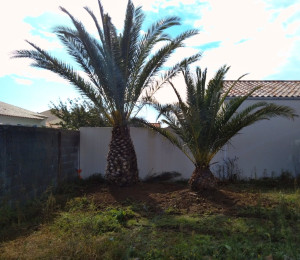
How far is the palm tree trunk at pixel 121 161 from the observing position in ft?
30.5

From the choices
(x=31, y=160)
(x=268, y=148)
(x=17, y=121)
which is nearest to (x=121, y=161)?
(x=31, y=160)

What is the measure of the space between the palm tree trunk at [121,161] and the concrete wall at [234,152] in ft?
4.94

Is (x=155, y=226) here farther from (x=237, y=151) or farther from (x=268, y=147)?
(x=268, y=147)

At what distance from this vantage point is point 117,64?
28.9 ft

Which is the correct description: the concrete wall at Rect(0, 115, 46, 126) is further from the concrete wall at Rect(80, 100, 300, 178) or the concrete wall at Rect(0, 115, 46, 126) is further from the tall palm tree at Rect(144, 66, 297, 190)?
the tall palm tree at Rect(144, 66, 297, 190)

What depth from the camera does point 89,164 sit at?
1109 cm

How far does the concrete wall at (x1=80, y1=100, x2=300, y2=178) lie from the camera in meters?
11.0

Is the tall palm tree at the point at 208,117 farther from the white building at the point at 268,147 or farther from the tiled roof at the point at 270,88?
the tiled roof at the point at 270,88

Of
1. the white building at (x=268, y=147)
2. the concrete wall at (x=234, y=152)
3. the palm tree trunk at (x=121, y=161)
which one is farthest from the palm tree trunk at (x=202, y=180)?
the white building at (x=268, y=147)

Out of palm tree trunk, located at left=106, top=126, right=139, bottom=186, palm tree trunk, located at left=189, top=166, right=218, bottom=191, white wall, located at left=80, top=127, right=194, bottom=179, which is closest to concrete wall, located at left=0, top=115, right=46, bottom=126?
white wall, located at left=80, top=127, right=194, bottom=179

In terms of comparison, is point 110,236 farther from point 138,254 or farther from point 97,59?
point 97,59

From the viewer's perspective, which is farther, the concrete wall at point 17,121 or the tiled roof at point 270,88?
the concrete wall at point 17,121

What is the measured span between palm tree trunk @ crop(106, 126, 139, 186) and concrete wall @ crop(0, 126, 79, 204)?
4.90 ft

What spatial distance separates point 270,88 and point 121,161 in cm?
753
